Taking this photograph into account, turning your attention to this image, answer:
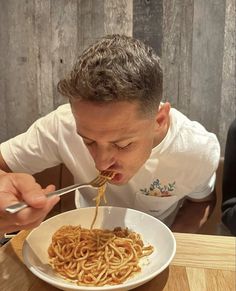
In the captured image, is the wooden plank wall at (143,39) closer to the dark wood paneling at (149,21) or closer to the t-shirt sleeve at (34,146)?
the dark wood paneling at (149,21)

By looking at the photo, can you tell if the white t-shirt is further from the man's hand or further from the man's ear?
the man's hand

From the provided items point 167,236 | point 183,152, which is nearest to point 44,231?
point 167,236

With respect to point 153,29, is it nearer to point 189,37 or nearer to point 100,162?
point 189,37

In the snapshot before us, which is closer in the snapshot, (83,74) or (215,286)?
(215,286)

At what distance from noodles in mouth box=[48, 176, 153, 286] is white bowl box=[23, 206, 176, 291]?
0.02 meters

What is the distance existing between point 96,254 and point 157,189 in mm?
422

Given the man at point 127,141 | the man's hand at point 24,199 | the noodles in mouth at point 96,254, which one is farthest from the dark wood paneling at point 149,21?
the man's hand at point 24,199

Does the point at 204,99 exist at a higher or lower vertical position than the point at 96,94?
lower

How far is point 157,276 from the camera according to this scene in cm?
89

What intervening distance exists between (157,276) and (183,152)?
1.72 ft

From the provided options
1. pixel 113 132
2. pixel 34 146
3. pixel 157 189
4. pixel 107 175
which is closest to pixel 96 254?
pixel 107 175

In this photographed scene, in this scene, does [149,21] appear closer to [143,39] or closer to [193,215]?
[143,39]

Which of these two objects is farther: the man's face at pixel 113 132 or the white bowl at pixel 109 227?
the man's face at pixel 113 132

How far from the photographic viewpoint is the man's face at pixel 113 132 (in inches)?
38.4
